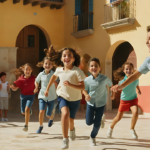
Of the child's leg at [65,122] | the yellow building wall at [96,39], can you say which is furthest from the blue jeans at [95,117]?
the yellow building wall at [96,39]

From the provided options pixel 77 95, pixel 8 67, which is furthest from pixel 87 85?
pixel 8 67

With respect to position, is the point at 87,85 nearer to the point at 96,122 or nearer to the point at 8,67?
the point at 96,122

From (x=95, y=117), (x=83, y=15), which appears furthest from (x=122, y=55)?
(x=95, y=117)

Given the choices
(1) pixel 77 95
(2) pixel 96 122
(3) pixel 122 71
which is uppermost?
(3) pixel 122 71

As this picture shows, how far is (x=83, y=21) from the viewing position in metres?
15.9

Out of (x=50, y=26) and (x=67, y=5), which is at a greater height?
(x=67, y=5)

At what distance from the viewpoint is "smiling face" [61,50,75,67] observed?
5816 mm

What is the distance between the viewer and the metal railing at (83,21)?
15430 mm

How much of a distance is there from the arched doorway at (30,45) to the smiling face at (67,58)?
1179cm

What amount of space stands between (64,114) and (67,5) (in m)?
12.5

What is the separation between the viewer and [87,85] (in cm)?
621

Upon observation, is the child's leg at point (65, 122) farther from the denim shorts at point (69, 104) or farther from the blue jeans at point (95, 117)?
the blue jeans at point (95, 117)

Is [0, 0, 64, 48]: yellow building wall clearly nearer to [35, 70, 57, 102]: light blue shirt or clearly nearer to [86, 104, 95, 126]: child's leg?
[35, 70, 57, 102]: light blue shirt

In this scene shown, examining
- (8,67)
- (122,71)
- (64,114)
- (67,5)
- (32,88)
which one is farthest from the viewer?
(67,5)
